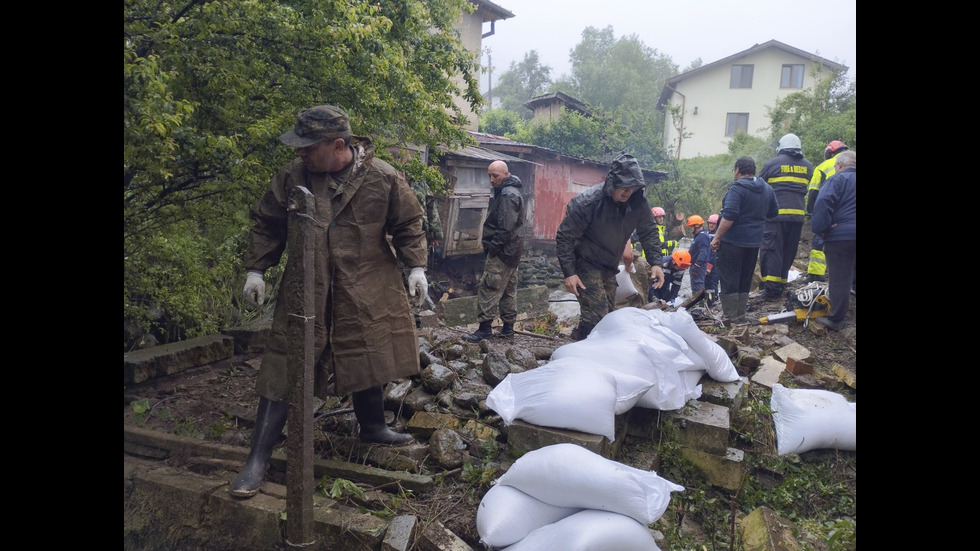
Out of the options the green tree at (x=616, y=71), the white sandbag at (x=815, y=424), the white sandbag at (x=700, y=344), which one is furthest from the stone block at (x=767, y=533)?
the green tree at (x=616, y=71)

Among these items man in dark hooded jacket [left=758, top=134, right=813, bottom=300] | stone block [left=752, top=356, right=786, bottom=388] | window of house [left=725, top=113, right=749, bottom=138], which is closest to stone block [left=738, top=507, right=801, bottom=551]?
stone block [left=752, top=356, right=786, bottom=388]

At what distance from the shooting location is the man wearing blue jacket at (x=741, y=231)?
5848 mm

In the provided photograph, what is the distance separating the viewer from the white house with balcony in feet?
75.8

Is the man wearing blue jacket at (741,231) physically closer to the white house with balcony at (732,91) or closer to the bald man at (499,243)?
the bald man at (499,243)

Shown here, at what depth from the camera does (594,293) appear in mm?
4773

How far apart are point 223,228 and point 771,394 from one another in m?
4.24

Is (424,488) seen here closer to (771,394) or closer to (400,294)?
(400,294)

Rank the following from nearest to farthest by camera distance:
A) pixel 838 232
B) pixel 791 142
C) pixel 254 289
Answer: pixel 254 289, pixel 838 232, pixel 791 142

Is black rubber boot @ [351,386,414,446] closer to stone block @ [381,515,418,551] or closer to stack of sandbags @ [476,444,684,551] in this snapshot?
stone block @ [381,515,418,551]

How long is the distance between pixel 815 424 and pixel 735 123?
77.3ft

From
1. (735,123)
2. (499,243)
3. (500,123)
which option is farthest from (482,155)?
(735,123)

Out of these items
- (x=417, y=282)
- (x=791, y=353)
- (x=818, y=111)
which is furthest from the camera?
(x=818, y=111)

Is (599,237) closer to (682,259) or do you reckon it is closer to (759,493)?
(759,493)

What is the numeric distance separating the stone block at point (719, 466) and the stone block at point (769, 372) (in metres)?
1.05
